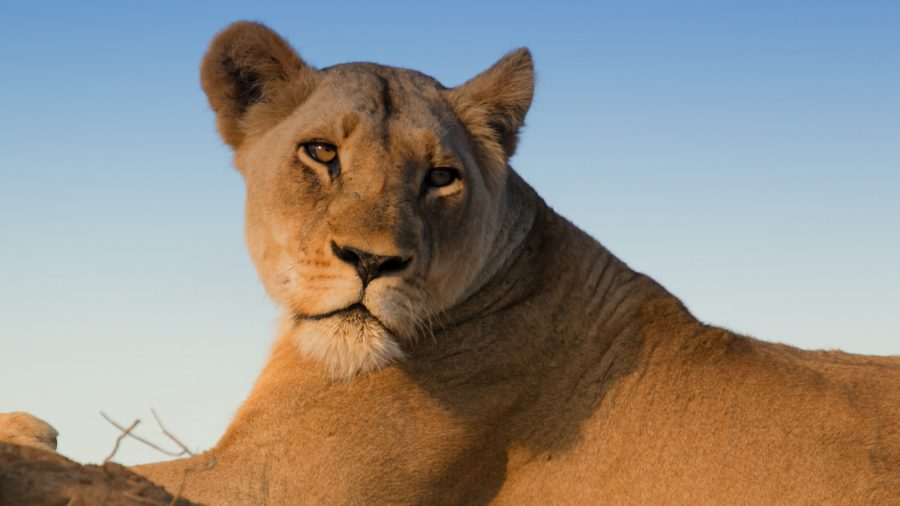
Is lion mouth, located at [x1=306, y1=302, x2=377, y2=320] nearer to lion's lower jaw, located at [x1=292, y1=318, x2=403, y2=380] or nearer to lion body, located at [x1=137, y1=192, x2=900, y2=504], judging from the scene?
lion's lower jaw, located at [x1=292, y1=318, x2=403, y2=380]

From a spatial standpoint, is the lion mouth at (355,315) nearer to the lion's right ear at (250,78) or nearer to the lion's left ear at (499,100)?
the lion's right ear at (250,78)

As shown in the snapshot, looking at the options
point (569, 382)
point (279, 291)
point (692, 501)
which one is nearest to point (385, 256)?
point (279, 291)

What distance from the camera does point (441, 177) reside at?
5641 millimetres

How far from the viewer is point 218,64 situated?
6051 millimetres

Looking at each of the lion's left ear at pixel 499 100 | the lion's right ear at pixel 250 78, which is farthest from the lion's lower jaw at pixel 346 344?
the lion's left ear at pixel 499 100

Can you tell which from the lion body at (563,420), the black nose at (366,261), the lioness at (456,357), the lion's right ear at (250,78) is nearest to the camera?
the black nose at (366,261)

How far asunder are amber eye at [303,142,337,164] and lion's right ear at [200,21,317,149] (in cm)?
49

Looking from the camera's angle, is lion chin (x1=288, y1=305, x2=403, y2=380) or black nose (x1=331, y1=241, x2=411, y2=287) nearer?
black nose (x1=331, y1=241, x2=411, y2=287)

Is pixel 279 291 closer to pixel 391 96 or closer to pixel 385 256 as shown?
pixel 385 256

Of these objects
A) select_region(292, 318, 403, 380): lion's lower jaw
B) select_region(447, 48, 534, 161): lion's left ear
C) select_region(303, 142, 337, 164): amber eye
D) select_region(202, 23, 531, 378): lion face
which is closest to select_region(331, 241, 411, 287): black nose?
select_region(202, 23, 531, 378): lion face

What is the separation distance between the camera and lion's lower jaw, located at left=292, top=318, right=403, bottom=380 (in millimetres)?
5230

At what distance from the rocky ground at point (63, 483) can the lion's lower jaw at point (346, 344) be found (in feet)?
4.75

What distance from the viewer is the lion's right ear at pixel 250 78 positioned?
6.02 m

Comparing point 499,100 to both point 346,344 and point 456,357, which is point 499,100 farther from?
point 346,344
